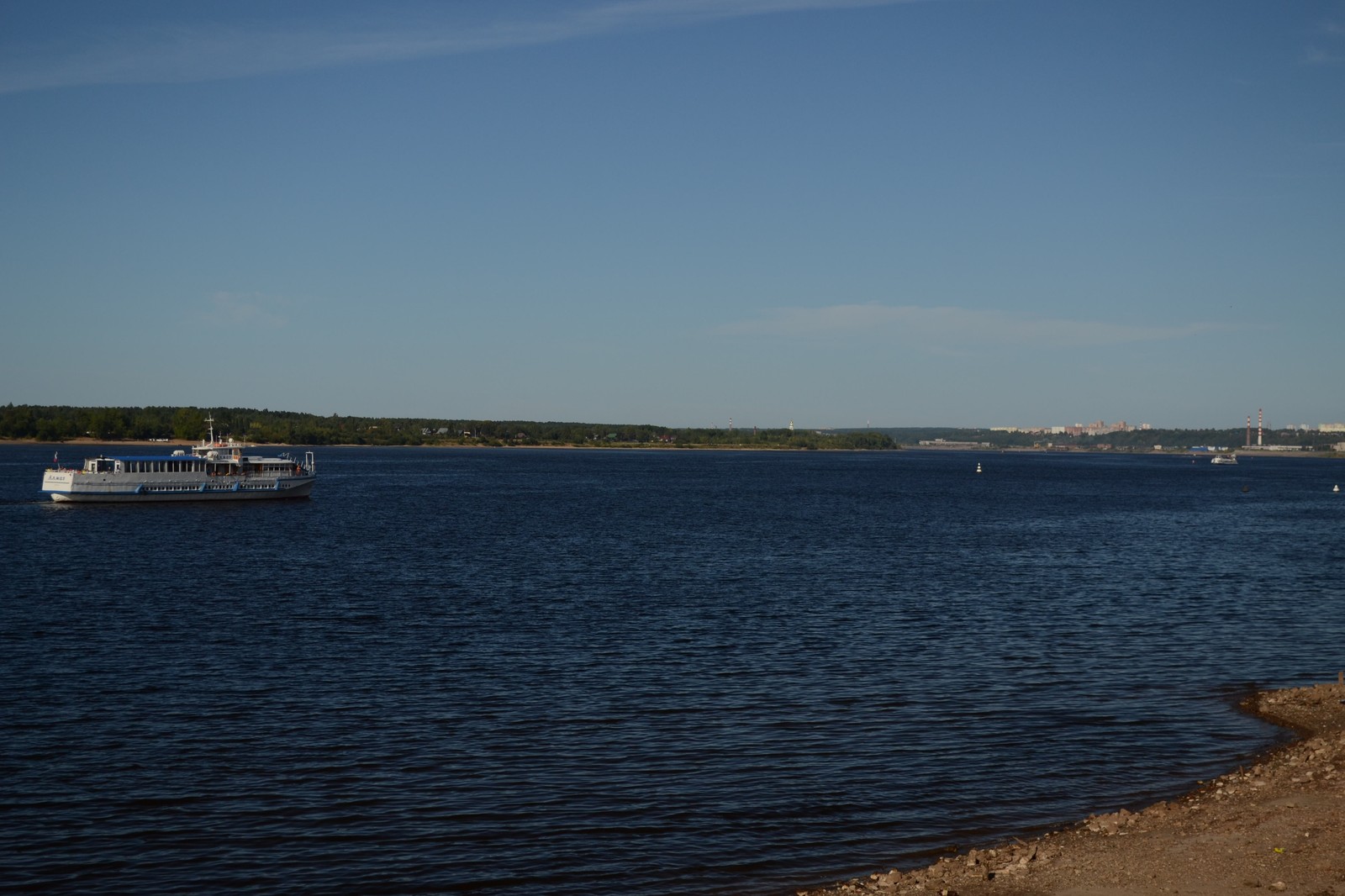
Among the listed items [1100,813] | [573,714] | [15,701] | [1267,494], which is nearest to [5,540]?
[15,701]

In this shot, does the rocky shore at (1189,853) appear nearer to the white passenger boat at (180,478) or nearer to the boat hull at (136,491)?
the white passenger boat at (180,478)

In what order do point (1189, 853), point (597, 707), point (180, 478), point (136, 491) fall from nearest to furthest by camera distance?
point (1189, 853) < point (597, 707) < point (136, 491) < point (180, 478)

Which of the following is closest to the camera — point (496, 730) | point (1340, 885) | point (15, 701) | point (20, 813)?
point (1340, 885)

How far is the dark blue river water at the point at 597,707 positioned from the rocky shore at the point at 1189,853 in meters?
1.72

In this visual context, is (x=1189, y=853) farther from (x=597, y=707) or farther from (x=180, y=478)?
(x=180, y=478)

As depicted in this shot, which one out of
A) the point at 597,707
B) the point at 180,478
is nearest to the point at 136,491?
the point at 180,478

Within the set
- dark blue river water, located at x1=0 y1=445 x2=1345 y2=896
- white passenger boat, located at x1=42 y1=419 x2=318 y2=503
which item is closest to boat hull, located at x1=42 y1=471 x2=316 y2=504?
white passenger boat, located at x1=42 y1=419 x2=318 y2=503

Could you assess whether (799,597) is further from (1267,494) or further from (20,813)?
(1267,494)

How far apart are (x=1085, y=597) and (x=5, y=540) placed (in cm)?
7429

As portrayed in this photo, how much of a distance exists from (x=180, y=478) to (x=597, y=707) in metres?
97.8

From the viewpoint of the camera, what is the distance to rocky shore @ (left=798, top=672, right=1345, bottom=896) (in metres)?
19.2

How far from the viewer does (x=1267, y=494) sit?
586 feet

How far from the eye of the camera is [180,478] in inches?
4692

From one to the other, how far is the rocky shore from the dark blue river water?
1.72 meters
